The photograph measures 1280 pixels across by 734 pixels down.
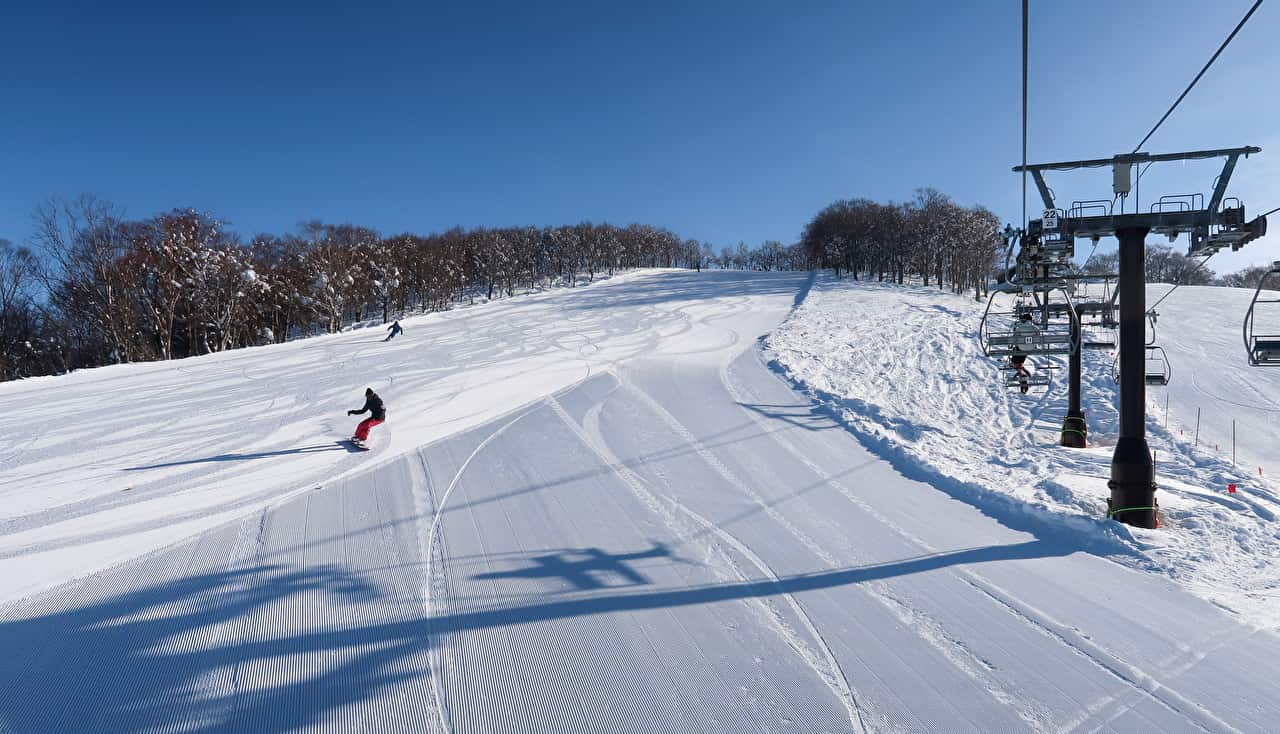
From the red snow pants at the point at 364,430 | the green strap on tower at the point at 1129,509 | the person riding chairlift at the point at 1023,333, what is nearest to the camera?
the green strap on tower at the point at 1129,509

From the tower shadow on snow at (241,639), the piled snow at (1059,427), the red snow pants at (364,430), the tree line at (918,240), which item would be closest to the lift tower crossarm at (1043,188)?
the piled snow at (1059,427)

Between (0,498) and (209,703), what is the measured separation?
7844 mm

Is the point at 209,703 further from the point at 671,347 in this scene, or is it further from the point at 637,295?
the point at 637,295

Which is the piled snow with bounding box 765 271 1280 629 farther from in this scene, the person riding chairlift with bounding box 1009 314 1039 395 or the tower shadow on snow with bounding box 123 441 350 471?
the tower shadow on snow with bounding box 123 441 350 471

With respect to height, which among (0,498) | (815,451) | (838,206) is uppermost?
(838,206)

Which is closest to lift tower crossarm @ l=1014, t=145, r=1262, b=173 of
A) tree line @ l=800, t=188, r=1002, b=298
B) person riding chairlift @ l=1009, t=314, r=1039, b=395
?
person riding chairlift @ l=1009, t=314, r=1039, b=395

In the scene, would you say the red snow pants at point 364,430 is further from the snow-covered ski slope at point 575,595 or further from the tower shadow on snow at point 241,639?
the tower shadow on snow at point 241,639

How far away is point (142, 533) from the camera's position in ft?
21.4

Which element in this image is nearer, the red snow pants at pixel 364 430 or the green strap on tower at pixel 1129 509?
the green strap on tower at pixel 1129 509

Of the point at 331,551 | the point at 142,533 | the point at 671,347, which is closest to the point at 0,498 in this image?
the point at 142,533

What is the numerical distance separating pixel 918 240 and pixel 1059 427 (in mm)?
46077

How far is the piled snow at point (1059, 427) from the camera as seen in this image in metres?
6.41

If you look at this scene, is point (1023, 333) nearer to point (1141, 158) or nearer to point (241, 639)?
point (1141, 158)

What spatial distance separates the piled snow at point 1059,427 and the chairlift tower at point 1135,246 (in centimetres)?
58
